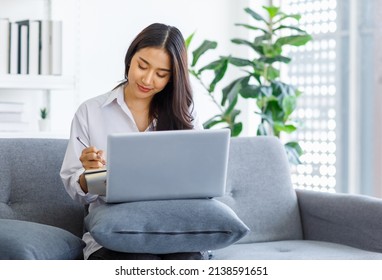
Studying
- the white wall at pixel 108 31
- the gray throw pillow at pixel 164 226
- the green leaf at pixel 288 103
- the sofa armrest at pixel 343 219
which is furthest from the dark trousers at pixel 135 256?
the green leaf at pixel 288 103

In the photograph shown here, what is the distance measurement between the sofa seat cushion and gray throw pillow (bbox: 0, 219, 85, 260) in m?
0.49

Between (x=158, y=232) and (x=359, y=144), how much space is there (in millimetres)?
2282

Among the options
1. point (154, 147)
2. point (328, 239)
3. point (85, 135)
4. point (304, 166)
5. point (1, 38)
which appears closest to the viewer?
point (154, 147)

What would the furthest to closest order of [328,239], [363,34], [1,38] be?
[363,34] → [1,38] → [328,239]

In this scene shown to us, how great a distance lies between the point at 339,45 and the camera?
4.10 m

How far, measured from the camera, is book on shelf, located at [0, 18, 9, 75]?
11.2ft

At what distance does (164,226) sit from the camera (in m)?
1.94

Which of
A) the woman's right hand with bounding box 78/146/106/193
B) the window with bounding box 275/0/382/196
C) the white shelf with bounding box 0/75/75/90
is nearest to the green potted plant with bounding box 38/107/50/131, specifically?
the white shelf with bounding box 0/75/75/90

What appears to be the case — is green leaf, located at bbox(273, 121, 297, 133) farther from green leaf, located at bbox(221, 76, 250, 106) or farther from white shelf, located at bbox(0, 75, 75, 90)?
white shelf, located at bbox(0, 75, 75, 90)

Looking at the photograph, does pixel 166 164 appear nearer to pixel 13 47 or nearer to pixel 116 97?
pixel 116 97

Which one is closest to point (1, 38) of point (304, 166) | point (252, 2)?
point (252, 2)

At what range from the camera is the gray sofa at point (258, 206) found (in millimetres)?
2369

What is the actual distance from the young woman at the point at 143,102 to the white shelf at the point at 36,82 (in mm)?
1121

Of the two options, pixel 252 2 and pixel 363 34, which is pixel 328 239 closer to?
pixel 363 34
